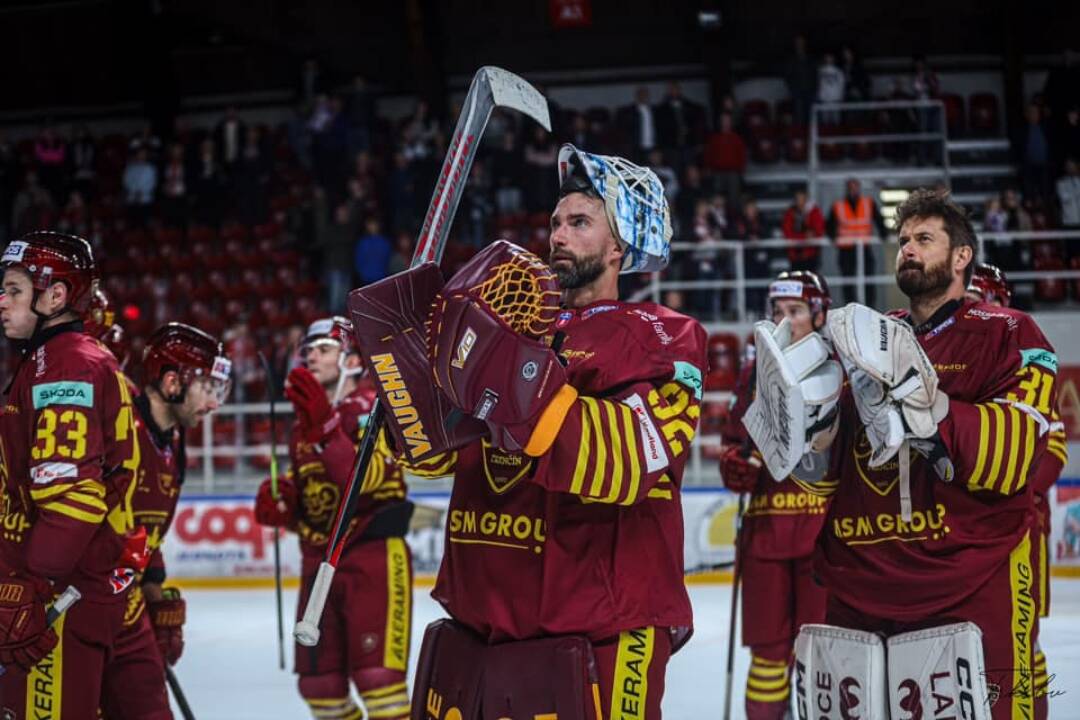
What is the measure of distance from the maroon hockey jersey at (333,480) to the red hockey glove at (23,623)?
61.5 inches

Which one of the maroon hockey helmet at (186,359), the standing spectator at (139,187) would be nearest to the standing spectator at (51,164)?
the standing spectator at (139,187)

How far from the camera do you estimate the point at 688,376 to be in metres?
2.53

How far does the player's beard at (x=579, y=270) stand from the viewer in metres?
2.76

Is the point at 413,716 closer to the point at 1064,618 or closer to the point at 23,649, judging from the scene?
the point at 23,649

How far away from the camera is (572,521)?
8.43 ft

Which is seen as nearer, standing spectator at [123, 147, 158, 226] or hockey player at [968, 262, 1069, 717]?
hockey player at [968, 262, 1069, 717]

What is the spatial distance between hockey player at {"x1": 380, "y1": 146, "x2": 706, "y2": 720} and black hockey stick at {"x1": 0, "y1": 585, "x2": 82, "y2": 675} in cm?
123

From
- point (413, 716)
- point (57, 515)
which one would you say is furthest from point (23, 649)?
point (413, 716)

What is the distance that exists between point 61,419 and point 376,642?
1.79 metres

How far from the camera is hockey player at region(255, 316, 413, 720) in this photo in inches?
189

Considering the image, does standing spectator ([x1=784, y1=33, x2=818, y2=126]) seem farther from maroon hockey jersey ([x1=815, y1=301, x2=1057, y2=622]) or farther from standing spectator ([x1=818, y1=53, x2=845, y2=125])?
maroon hockey jersey ([x1=815, y1=301, x2=1057, y2=622])

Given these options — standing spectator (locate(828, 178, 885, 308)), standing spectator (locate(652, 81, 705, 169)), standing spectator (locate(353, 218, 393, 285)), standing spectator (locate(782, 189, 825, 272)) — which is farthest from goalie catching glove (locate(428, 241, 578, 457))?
standing spectator (locate(652, 81, 705, 169))

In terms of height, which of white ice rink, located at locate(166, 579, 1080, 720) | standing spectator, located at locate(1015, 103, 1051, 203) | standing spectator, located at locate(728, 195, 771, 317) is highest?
standing spectator, located at locate(1015, 103, 1051, 203)

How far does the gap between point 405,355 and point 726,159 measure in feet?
41.2
